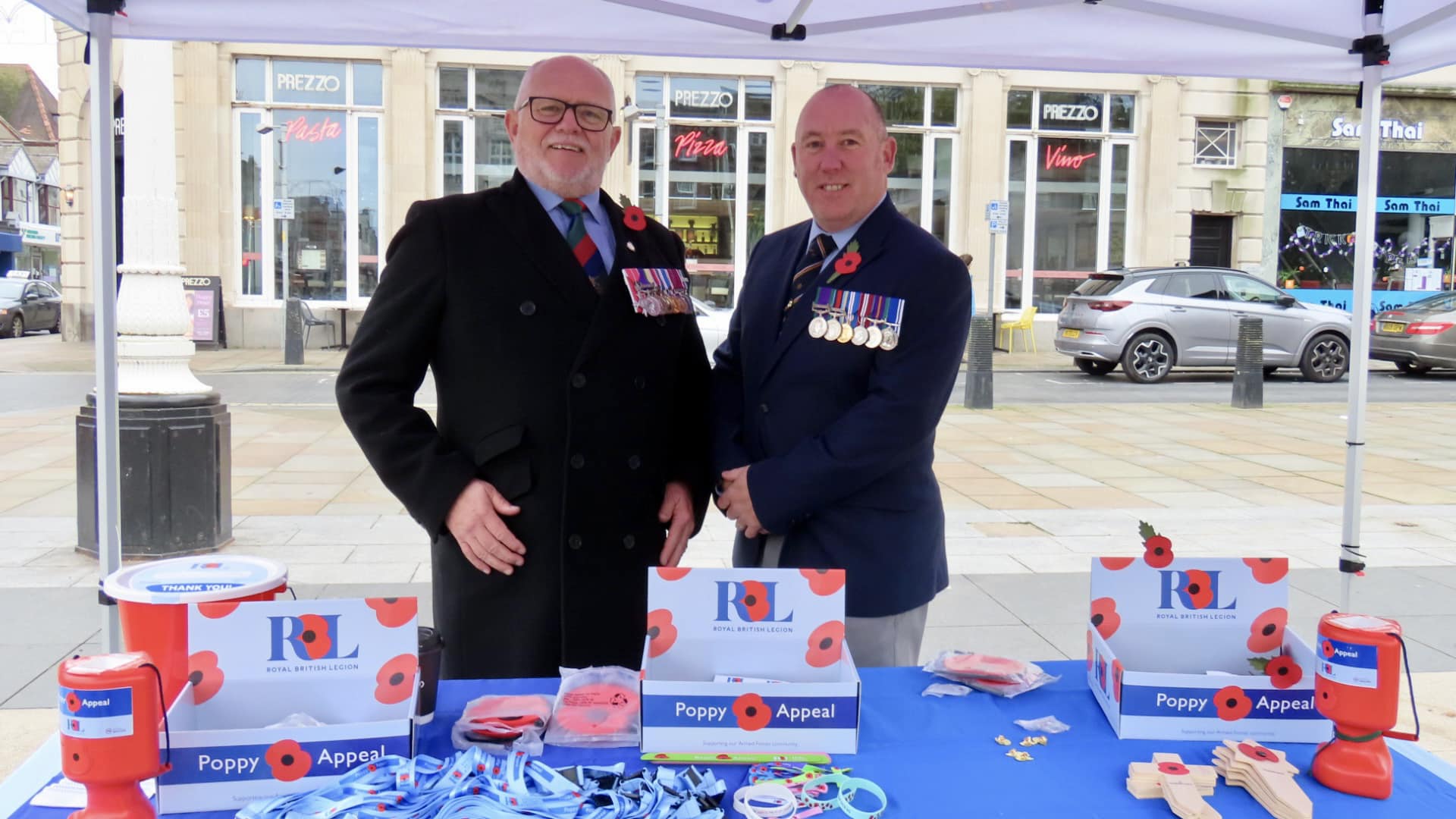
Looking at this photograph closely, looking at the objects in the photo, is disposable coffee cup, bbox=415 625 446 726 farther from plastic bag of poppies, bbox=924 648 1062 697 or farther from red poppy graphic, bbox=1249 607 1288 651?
red poppy graphic, bbox=1249 607 1288 651

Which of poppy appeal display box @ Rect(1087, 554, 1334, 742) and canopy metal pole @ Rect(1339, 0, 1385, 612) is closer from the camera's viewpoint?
poppy appeal display box @ Rect(1087, 554, 1334, 742)

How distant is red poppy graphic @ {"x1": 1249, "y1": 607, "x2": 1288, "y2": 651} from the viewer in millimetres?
1976

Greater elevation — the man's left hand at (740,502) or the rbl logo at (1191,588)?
the man's left hand at (740,502)

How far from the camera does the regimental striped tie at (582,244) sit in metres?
2.50

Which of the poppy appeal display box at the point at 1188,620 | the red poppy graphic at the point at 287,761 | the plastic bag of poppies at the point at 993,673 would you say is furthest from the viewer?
the plastic bag of poppies at the point at 993,673

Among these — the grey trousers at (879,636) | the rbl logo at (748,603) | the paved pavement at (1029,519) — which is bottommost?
the paved pavement at (1029,519)

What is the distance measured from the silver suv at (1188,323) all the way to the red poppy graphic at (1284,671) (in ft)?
46.2

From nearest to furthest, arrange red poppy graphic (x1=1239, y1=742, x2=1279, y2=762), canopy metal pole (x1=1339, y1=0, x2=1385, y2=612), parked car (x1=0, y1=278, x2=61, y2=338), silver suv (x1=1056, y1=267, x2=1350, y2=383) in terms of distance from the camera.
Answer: red poppy graphic (x1=1239, y1=742, x2=1279, y2=762)
canopy metal pole (x1=1339, y1=0, x2=1385, y2=612)
silver suv (x1=1056, y1=267, x2=1350, y2=383)
parked car (x1=0, y1=278, x2=61, y2=338)

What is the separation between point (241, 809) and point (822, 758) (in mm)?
858

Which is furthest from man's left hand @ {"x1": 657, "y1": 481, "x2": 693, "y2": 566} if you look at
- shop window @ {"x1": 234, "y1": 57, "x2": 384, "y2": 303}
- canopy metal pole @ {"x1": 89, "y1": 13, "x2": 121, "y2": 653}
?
shop window @ {"x1": 234, "y1": 57, "x2": 384, "y2": 303}

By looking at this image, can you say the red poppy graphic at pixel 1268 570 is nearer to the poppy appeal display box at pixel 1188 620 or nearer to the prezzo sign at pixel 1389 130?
the poppy appeal display box at pixel 1188 620

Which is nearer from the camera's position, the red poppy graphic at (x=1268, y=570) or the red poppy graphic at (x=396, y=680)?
the red poppy graphic at (x=396, y=680)

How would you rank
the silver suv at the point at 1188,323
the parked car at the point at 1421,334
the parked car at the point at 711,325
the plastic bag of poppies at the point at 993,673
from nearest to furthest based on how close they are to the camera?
the plastic bag of poppies at the point at 993,673 → the silver suv at the point at 1188,323 → the parked car at the point at 711,325 → the parked car at the point at 1421,334

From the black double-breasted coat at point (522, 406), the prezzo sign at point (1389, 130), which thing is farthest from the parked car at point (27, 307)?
the prezzo sign at point (1389, 130)
